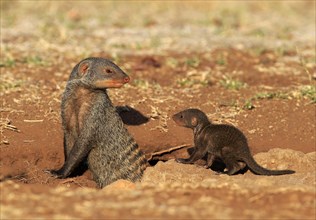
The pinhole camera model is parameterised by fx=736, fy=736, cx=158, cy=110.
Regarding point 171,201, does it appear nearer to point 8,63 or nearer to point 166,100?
point 166,100

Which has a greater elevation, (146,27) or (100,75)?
(146,27)

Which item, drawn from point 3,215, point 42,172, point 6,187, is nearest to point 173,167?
point 42,172

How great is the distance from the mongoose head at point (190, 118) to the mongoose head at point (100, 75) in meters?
0.72

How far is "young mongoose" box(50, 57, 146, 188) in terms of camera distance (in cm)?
621

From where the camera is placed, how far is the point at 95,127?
6219 mm

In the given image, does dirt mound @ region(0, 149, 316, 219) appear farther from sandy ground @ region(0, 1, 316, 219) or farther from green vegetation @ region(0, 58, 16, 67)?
green vegetation @ region(0, 58, 16, 67)

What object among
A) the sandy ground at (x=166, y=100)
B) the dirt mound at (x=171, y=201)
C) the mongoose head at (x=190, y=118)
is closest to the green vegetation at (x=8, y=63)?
the sandy ground at (x=166, y=100)

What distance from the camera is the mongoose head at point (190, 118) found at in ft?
21.6

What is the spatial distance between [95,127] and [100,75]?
0.45 metres

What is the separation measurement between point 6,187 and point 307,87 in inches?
166

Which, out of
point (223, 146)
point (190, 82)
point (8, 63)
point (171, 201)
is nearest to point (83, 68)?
point (223, 146)

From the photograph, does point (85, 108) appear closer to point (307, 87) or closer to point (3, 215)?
point (3, 215)

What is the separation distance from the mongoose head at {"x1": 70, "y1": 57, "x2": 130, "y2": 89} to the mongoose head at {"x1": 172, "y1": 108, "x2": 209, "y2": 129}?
0.72 meters

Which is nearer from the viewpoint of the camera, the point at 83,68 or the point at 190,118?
the point at 83,68
